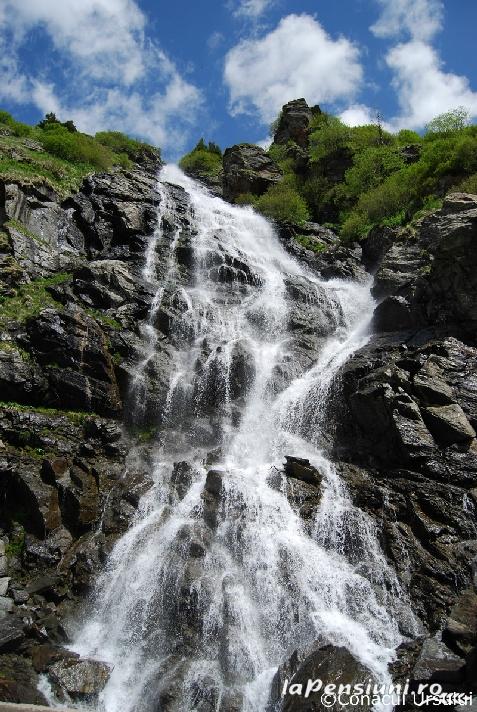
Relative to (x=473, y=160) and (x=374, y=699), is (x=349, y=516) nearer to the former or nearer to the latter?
(x=374, y=699)

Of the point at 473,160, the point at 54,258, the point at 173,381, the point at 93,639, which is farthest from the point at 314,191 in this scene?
the point at 93,639

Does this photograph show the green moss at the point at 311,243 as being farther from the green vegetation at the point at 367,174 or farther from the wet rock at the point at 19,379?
the wet rock at the point at 19,379

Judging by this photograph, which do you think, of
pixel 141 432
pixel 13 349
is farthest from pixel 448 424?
pixel 13 349

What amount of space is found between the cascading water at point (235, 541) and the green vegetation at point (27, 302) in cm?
510

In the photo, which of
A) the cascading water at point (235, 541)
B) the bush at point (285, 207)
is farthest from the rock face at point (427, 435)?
the bush at point (285, 207)

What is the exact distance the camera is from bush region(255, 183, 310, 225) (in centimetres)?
4066

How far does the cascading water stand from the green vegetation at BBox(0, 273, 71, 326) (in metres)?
5.10

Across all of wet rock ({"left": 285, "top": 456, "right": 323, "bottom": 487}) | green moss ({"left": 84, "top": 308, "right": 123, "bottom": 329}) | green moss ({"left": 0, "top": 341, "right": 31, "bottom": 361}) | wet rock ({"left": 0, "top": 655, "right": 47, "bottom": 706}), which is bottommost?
wet rock ({"left": 0, "top": 655, "right": 47, "bottom": 706})

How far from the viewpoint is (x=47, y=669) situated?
39.8ft

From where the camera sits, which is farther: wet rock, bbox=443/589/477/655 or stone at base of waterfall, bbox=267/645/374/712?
stone at base of waterfall, bbox=267/645/374/712

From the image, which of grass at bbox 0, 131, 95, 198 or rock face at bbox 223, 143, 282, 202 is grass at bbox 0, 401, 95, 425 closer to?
grass at bbox 0, 131, 95, 198

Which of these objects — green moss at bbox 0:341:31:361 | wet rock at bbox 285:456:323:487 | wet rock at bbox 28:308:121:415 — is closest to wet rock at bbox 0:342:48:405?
green moss at bbox 0:341:31:361

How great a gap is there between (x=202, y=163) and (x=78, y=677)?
215 ft

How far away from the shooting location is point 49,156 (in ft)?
129
